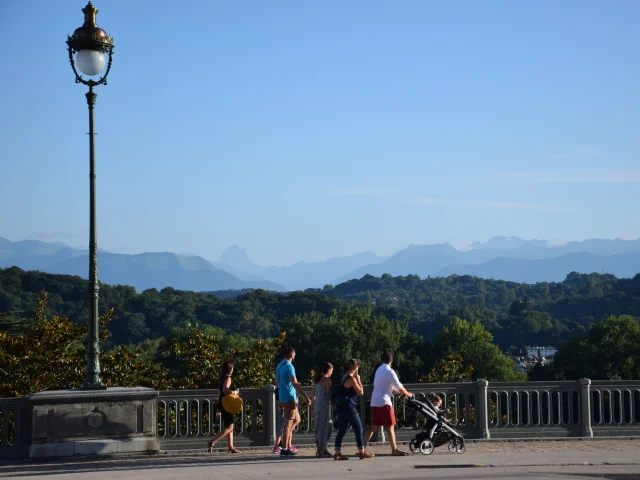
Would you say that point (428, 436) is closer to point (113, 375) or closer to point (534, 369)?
point (113, 375)

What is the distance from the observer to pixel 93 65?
14.0 m

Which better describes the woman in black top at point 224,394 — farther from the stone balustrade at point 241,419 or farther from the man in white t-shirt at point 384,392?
the man in white t-shirt at point 384,392

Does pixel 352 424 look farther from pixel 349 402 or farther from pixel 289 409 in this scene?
pixel 289 409

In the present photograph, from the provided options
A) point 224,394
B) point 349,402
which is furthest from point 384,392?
point 224,394

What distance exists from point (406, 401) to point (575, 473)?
2.91 metres

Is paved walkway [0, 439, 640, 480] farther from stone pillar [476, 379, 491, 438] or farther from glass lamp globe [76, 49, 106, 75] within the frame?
glass lamp globe [76, 49, 106, 75]

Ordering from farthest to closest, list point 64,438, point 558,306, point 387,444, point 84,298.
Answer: point 558,306, point 84,298, point 387,444, point 64,438

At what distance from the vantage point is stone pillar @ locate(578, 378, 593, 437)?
16.6 meters

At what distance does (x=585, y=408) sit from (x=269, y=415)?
5917 mm

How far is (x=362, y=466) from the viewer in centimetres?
1326

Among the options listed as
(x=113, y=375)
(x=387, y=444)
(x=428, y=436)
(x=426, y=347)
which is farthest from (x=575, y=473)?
(x=426, y=347)

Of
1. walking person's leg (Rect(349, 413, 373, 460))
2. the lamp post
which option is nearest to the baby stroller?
walking person's leg (Rect(349, 413, 373, 460))

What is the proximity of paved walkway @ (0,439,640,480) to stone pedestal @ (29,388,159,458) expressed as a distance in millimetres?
220

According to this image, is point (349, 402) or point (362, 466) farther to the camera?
point (349, 402)
